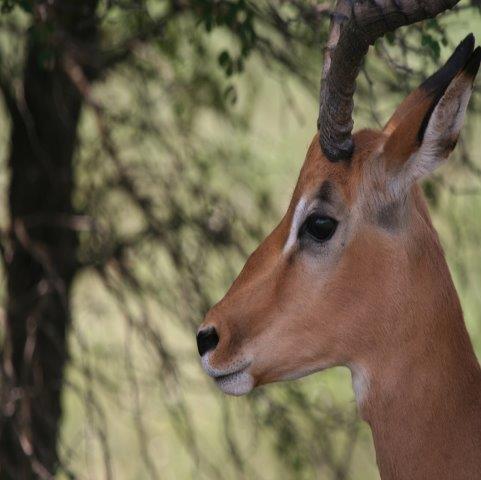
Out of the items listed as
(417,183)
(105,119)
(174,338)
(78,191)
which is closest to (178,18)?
(105,119)

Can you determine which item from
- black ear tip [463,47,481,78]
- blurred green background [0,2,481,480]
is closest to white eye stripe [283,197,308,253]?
black ear tip [463,47,481,78]

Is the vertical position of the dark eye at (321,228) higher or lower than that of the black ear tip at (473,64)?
lower

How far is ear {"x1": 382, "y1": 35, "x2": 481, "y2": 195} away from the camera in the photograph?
361cm

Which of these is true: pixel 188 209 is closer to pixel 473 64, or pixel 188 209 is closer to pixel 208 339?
pixel 208 339

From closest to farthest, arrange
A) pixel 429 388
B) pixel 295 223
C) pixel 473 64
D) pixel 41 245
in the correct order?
pixel 473 64, pixel 429 388, pixel 295 223, pixel 41 245

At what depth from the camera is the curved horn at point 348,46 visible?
11.6 feet

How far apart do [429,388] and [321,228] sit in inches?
21.8

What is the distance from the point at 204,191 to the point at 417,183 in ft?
10.3

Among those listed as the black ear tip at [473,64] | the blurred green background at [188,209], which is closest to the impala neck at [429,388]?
the black ear tip at [473,64]

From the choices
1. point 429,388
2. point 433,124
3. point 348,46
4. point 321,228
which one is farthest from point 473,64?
point 429,388

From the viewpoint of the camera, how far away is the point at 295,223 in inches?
155

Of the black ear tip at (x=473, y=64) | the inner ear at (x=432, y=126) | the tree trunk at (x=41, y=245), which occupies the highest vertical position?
the black ear tip at (x=473, y=64)

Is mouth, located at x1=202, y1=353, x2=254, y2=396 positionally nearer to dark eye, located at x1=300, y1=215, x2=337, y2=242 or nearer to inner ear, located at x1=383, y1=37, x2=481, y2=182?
dark eye, located at x1=300, y1=215, x2=337, y2=242

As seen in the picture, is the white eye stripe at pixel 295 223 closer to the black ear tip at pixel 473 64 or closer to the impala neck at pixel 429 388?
the impala neck at pixel 429 388
